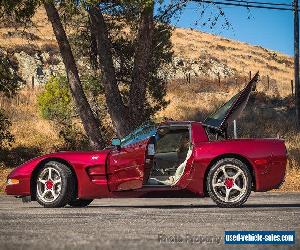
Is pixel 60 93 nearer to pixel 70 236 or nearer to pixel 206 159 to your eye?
pixel 206 159

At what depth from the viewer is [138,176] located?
9.01 m

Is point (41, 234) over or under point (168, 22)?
under

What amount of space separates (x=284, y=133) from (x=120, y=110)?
8.70 metres

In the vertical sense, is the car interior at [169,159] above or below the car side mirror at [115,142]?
below

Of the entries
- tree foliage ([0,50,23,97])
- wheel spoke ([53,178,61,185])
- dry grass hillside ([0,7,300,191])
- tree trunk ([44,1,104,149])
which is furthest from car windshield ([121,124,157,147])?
tree foliage ([0,50,23,97])

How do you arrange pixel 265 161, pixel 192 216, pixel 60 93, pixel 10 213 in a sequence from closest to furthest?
pixel 192 216 → pixel 10 213 → pixel 265 161 → pixel 60 93

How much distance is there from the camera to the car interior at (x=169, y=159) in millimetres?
9258

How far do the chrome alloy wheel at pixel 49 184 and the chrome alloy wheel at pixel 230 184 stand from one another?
91.2 inches

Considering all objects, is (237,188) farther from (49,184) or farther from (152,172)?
(49,184)

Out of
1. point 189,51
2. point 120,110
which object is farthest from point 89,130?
point 189,51

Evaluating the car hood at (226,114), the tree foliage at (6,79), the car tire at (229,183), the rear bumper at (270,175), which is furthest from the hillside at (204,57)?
the car tire at (229,183)

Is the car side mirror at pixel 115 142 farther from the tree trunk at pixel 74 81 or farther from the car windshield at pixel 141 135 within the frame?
the tree trunk at pixel 74 81

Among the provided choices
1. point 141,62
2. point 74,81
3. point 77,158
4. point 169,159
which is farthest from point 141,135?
point 74,81

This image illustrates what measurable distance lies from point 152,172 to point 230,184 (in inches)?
50.0
